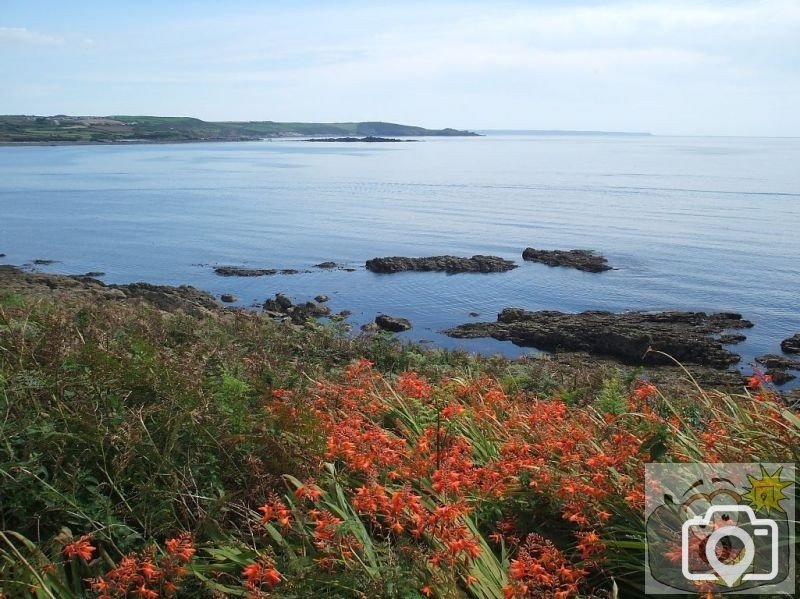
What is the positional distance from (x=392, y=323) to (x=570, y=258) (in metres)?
17.7

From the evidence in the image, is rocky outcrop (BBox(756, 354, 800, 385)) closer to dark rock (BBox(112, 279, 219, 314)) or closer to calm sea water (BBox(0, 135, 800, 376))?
calm sea water (BBox(0, 135, 800, 376))

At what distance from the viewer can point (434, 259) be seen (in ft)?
136

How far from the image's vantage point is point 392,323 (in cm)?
2822

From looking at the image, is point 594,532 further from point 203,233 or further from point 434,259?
point 203,233

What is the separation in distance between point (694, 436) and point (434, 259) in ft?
121

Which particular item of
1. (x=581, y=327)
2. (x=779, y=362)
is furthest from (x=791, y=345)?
(x=581, y=327)

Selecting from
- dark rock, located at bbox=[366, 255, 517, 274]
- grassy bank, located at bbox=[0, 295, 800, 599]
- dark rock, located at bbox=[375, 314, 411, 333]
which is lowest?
dark rock, located at bbox=[375, 314, 411, 333]

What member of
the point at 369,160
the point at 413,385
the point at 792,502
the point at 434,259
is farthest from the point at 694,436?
the point at 369,160

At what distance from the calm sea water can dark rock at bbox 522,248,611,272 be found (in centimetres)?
105

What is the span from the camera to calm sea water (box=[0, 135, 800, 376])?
33.9 m

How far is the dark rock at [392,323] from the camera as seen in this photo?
28188 mm

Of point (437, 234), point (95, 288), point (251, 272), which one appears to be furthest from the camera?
point (437, 234)

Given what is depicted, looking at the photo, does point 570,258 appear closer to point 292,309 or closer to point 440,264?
point 440,264

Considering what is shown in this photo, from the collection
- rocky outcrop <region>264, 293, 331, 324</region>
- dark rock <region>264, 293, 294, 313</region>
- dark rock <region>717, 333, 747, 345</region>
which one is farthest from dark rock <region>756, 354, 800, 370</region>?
dark rock <region>264, 293, 294, 313</region>
